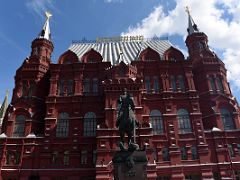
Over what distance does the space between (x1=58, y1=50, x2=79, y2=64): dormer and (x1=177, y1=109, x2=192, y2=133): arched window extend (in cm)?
1761

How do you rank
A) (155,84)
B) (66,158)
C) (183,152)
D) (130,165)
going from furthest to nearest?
(155,84) → (66,158) → (183,152) → (130,165)

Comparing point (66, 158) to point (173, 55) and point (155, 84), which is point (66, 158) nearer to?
point (155, 84)

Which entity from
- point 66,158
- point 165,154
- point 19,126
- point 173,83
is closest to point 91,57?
point 173,83

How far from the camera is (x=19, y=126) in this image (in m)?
33.5

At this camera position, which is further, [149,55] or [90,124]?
[149,55]

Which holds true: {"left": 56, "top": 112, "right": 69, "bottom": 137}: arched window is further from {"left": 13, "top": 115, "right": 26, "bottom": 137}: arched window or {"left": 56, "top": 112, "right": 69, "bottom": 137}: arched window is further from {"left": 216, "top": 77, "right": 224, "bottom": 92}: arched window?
{"left": 216, "top": 77, "right": 224, "bottom": 92}: arched window

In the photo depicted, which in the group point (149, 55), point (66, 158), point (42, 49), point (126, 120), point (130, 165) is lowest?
point (130, 165)

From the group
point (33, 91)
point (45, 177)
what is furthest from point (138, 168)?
point (33, 91)

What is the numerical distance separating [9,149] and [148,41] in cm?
2989

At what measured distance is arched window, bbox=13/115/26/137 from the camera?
32994 millimetres

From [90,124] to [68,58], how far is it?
11.9 m

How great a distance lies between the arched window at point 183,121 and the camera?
32.8 metres

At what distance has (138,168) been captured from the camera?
51.4ft

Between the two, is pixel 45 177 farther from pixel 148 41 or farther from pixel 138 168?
pixel 148 41
